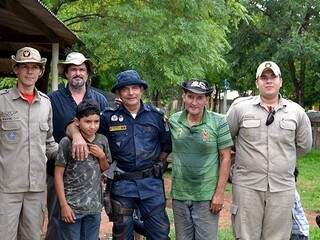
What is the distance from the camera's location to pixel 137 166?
4.63 m

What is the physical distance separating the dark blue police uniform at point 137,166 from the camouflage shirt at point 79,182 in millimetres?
289

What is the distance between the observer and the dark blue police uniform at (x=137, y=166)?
15.2 feet

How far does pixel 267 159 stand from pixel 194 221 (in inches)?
31.5

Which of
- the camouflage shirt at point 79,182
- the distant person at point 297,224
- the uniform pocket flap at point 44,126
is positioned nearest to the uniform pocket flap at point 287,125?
the distant person at point 297,224

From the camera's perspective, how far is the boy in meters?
4.34

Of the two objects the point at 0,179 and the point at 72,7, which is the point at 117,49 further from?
the point at 0,179

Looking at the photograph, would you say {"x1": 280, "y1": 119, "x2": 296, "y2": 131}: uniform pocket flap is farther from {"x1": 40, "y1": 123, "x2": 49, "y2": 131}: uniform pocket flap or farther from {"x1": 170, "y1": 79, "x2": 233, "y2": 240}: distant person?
{"x1": 40, "y1": 123, "x2": 49, "y2": 131}: uniform pocket flap

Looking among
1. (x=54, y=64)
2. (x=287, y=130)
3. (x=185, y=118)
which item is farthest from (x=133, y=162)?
(x=54, y=64)

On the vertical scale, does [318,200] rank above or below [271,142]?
below

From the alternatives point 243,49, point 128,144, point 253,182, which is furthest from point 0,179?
point 243,49

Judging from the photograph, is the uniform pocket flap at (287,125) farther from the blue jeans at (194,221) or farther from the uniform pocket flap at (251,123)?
the blue jeans at (194,221)

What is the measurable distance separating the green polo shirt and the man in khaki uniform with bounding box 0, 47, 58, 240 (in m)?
1.10

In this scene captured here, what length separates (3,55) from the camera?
799 centimetres

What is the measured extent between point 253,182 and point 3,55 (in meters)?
4.72
